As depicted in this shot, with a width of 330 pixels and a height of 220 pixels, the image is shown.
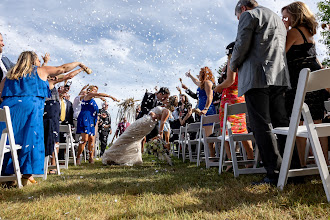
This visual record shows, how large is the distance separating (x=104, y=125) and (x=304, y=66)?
9844 mm

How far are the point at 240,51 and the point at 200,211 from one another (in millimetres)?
1926

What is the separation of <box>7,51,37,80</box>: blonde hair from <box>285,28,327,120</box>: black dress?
3.88 meters

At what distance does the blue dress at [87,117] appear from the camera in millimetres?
7908

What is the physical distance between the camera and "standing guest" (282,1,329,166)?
332 centimetres

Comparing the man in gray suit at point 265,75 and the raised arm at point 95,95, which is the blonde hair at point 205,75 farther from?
the man in gray suit at point 265,75

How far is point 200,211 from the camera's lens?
212 cm

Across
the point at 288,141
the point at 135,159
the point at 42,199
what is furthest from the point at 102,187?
the point at 135,159

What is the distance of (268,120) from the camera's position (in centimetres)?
301

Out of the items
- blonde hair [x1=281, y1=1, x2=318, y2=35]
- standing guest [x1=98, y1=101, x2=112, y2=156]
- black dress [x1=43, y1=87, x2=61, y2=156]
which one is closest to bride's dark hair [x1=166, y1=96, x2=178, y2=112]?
black dress [x1=43, y1=87, x2=61, y2=156]

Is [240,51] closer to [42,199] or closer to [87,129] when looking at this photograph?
A: [42,199]

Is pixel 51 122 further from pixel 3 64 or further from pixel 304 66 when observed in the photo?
pixel 304 66

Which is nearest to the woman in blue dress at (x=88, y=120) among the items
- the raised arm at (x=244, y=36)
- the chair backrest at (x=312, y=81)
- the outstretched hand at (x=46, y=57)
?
the outstretched hand at (x=46, y=57)

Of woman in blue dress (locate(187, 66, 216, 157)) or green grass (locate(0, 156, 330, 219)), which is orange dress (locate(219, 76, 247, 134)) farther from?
woman in blue dress (locate(187, 66, 216, 157))

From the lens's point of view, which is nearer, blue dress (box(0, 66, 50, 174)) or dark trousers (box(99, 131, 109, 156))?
blue dress (box(0, 66, 50, 174))
